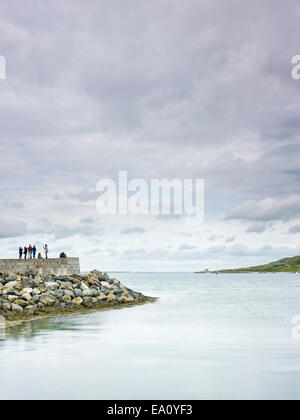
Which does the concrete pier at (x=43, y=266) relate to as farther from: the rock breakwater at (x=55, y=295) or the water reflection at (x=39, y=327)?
the water reflection at (x=39, y=327)

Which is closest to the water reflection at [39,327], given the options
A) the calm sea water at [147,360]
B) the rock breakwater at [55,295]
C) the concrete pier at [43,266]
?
the calm sea water at [147,360]

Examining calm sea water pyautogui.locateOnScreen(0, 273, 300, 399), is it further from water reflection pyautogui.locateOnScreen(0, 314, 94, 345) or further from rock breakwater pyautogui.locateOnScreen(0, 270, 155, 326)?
rock breakwater pyautogui.locateOnScreen(0, 270, 155, 326)

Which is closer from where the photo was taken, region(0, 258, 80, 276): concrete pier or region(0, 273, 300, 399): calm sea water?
region(0, 273, 300, 399): calm sea water

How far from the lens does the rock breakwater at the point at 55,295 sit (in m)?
30.8

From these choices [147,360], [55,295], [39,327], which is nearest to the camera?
[147,360]

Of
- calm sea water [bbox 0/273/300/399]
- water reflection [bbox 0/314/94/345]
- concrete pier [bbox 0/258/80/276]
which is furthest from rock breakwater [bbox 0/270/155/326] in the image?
calm sea water [bbox 0/273/300/399]

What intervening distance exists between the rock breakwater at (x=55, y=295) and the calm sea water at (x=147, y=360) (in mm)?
2466

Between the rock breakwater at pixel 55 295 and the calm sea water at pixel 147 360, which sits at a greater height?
the rock breakwater at pixel 55 295

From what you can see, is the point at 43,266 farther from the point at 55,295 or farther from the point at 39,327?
the point at 39,327

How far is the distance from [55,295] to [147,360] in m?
18.2

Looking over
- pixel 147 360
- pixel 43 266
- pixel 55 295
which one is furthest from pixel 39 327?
pixel 43 266

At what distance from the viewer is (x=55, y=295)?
35.1m

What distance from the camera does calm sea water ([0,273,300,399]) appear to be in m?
13.9

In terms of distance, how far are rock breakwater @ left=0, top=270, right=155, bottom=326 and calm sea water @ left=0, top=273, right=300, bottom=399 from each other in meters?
2.47
